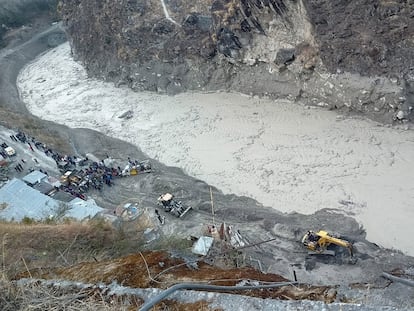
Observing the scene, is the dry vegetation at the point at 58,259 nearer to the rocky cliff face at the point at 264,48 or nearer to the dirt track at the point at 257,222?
the dirt track at the point at 257,222

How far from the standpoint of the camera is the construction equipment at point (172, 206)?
2344 cm

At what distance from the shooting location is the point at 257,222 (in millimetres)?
22312

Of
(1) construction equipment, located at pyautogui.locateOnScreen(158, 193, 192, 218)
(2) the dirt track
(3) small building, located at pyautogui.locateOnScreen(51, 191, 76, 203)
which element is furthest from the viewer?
(3) small building, located at pyautogui.locateOnScreen(51, 191, 76, 203)

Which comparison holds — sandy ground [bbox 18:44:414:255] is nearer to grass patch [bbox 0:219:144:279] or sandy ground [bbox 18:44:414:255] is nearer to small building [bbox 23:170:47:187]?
small building [bbox 23:170:47:187]

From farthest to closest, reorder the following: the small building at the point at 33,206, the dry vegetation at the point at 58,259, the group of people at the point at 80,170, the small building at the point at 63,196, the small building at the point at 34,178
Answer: the group of people at the point at 80,170
the small building at the point at 34,178
the small building at the point at 63,196
the small building at the point at 33,206
the dry vegetation at the point at 58,259

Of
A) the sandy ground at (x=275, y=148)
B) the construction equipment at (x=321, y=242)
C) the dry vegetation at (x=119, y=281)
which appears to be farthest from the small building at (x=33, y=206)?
the dry vegetation at (x=119, y=281)

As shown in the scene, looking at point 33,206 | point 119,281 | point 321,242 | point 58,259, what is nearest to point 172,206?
point 33,206

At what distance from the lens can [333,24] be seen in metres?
29.6

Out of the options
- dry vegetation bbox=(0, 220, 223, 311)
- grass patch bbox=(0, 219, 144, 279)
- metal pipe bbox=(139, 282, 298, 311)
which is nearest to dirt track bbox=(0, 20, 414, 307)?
grass patch bbox=(0, 219, 144, 279)

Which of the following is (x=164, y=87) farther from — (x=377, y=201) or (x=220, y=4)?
(x=377, y=201)

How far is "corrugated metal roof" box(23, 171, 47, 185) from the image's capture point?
2516 cm

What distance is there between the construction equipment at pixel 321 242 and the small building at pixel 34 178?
14984mm

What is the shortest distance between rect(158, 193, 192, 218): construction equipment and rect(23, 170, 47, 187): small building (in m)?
A: 7.06

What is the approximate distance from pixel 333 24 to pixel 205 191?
14.2 m
